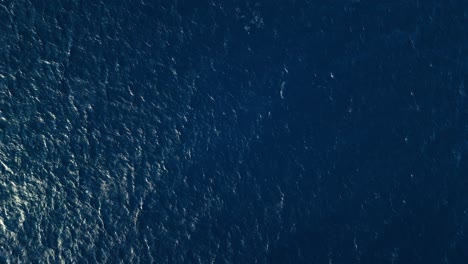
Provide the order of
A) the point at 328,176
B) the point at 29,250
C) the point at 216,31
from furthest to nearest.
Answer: the point at 216,31 < the point at 328,176 < the point at 29,250

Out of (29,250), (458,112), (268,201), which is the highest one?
(458,112)

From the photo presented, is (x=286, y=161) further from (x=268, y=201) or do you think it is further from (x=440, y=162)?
(x=440, y=162)

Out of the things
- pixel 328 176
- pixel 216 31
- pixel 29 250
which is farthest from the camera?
pixel 216 31

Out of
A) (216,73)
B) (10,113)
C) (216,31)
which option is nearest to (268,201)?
(216,73)

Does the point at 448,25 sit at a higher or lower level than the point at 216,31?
higher

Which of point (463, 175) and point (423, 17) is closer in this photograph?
point (463, 175)

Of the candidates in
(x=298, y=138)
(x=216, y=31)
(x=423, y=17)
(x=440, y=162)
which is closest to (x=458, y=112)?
(x=440, y=162)
